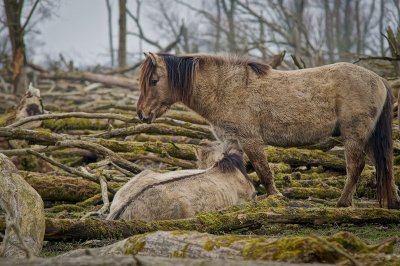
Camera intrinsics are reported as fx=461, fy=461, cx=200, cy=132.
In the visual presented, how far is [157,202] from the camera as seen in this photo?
588cm

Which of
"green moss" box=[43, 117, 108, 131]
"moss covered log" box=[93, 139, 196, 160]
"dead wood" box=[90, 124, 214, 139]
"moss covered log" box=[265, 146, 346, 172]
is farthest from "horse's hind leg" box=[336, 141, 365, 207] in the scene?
"green moss" box=[43, 117, 108, 131]

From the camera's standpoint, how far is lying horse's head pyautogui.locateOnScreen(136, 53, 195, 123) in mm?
6926

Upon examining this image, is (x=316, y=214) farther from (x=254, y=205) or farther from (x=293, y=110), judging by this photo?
(x=293, y=110)

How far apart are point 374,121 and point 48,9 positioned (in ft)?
48.7

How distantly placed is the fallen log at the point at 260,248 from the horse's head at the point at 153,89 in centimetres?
349

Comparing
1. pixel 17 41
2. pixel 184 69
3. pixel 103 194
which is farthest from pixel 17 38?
pixel 184 69

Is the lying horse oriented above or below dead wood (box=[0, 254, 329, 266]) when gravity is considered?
below

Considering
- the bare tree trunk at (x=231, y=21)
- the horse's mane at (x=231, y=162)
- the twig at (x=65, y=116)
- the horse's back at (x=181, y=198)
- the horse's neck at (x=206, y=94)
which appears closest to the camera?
the horse's back at (x=181, y=198)

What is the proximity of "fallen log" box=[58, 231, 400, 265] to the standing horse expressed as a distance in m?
3.25

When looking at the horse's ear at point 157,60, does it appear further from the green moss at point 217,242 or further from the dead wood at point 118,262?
the dead wood at point 118,262

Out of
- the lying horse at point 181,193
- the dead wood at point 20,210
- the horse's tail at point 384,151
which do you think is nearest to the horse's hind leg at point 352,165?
the horse's tail at point 384,151

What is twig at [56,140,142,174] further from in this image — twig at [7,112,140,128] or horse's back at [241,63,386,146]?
horse's back at [241,63,386,146]

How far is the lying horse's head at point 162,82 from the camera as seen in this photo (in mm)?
6926

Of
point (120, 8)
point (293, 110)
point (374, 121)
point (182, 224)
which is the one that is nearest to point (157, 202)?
point (182, 224)
